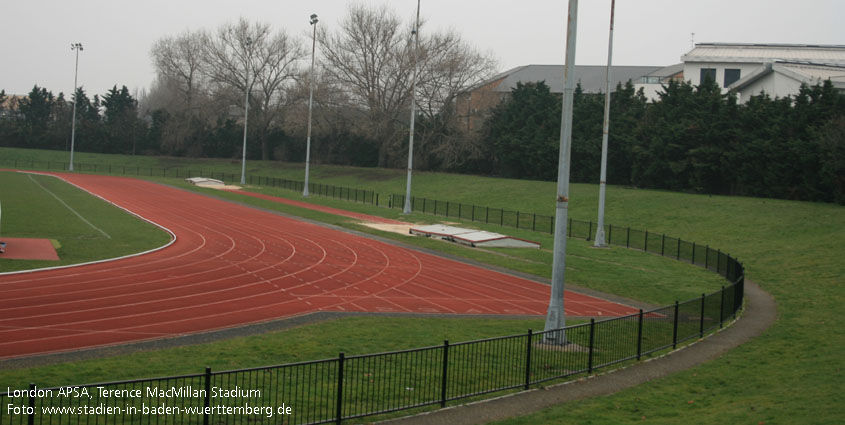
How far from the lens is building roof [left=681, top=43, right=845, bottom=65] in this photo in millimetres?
75000

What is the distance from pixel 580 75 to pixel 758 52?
26.9 meters

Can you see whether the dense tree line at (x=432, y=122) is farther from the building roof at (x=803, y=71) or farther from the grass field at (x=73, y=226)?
the grass field at (x=73, y=226)

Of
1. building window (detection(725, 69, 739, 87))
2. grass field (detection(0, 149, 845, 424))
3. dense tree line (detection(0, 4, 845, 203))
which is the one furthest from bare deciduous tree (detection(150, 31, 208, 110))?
building window (detection(725, 69, 739, 87))

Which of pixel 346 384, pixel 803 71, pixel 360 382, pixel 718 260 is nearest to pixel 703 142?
pixel 803 71

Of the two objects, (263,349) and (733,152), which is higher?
(733,152)

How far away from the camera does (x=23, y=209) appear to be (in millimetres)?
39531

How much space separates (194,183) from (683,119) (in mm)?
45150

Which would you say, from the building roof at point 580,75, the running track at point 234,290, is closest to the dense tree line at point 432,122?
the building roof at point 580,75

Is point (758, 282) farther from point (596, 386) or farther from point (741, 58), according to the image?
point (741, 58)

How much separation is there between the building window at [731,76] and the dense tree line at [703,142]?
16305 millimetres

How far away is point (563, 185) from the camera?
51.0 feet

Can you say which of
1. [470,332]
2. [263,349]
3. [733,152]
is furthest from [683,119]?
[263,349]

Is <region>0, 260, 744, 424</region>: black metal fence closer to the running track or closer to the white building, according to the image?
the running track

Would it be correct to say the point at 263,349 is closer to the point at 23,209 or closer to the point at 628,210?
the point at 23,209
